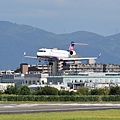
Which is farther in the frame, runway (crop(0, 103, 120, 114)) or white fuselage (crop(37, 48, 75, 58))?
white fuselage (crop(37, 48, 75, 58))

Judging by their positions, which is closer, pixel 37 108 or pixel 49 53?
pixel 37 108

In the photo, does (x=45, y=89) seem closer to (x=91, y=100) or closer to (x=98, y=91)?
(x=98, y=91)

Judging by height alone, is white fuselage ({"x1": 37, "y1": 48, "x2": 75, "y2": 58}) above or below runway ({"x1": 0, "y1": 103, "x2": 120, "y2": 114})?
above

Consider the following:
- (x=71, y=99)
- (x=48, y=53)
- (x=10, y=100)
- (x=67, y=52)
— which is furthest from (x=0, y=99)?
(x=67, y=52)

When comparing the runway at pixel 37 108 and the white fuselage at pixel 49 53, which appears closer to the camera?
the runway at pixel 37 108

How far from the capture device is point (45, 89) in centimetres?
18825

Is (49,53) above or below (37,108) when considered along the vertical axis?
above

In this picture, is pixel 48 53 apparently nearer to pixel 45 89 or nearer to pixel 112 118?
pixel 45 89

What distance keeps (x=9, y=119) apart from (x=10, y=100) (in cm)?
6442

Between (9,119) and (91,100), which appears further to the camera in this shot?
(91,100)

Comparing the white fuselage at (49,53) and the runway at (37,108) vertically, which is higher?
the white fuselage at (49,53)

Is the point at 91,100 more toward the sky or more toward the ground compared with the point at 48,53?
more toward the ground

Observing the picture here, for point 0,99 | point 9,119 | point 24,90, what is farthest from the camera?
point 24,90

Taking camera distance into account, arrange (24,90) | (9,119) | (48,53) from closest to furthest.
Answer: (9,119) → (48,53) → (24,90)
